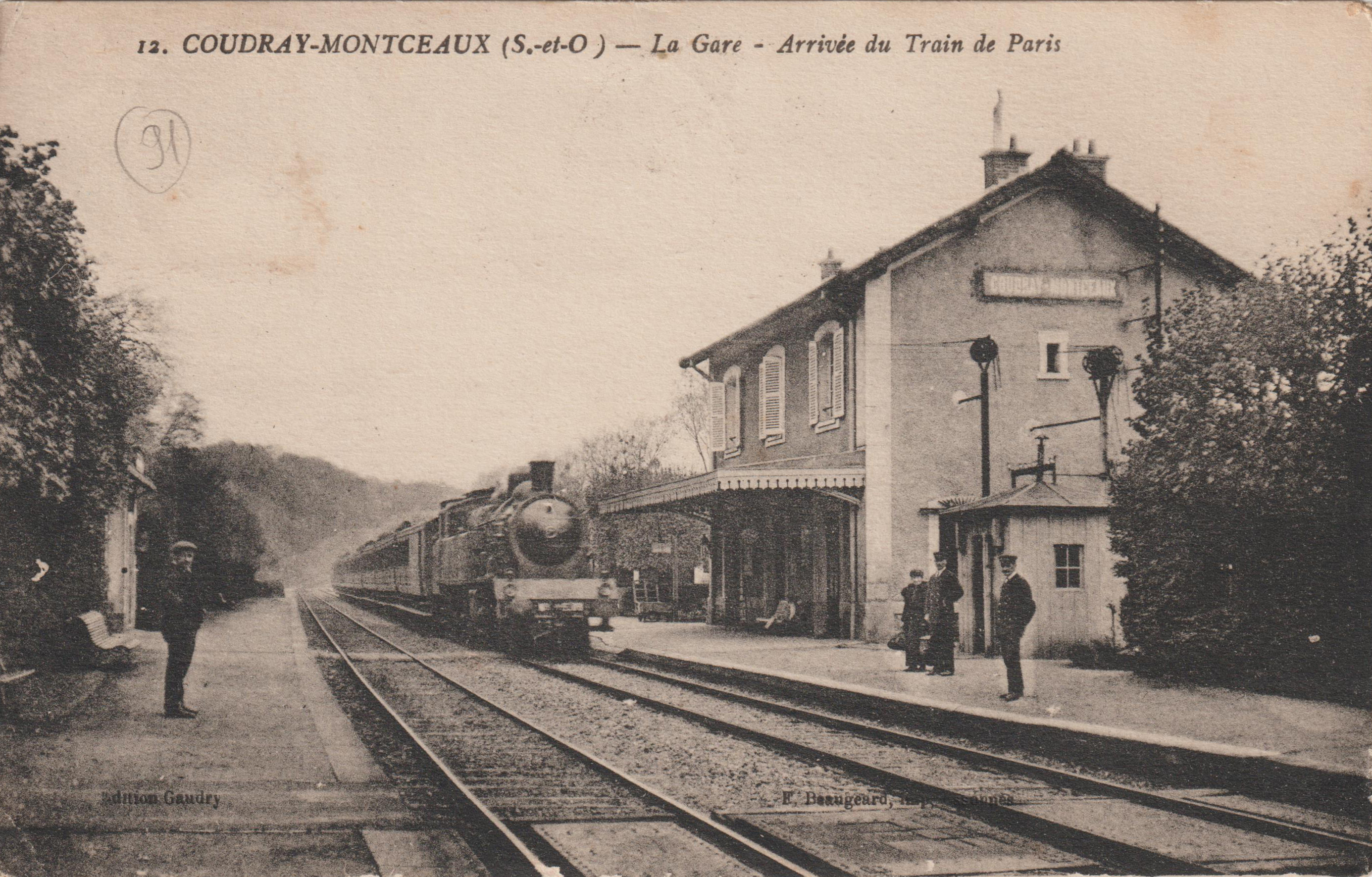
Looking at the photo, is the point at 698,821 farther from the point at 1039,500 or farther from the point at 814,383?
the point at 814,383

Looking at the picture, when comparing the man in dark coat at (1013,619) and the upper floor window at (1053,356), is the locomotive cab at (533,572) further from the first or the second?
the man in dark coat at (1013,619)

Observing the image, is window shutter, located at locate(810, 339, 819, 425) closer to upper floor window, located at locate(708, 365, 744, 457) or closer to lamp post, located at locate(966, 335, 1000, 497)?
lamp post, located at locate(966, 335, 1000, 497)

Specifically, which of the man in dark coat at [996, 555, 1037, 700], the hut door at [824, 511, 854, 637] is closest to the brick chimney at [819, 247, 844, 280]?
the hut door at [824, 511, 854, 637]

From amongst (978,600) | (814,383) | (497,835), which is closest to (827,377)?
(814,383)

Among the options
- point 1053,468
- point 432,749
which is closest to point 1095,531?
point 1053,468

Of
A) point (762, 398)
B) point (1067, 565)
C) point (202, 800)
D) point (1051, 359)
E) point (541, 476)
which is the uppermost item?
point (762, 398)

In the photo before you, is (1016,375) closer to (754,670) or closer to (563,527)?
(754,670)

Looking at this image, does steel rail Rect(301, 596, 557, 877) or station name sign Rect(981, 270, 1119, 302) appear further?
station name sign Rect(981, 270, 1119, 302)
